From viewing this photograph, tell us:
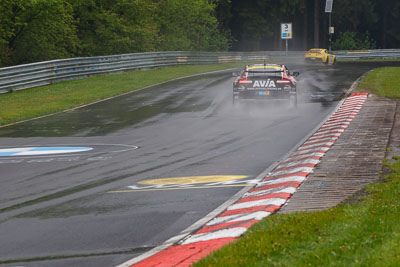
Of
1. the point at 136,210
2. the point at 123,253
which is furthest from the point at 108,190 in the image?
the point at 123,253

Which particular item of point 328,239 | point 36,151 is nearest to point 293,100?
point 36,151

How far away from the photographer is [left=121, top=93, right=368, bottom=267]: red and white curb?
648cm

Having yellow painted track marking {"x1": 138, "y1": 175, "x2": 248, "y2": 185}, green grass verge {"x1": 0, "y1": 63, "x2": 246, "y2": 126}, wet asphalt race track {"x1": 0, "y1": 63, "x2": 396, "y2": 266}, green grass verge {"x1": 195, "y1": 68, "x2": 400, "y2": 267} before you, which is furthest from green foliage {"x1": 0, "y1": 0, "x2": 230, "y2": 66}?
green grass verge {"x1": 195, "y1": 68, "x2": 400, "y2": 267}

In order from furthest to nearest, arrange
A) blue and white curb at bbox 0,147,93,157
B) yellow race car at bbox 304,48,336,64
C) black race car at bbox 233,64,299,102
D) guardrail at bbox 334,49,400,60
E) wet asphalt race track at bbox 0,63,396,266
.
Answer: guardrail at bbox 334,49,400,60 → yellow race car at bbox 304,48,336,64 → black race car at bbox 233,64,299,102 → blue and white curb at bbox 0,147,93,157 → wet asphalt race track at bbox 0,63,396,266

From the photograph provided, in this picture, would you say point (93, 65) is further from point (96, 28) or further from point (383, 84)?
point (96, 28)

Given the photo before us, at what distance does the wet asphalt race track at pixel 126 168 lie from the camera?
297 inches

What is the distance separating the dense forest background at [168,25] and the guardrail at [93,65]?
517 cm

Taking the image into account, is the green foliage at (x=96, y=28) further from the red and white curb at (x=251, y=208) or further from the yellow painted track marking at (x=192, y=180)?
the yellow painted track marking at (x=192, y=180)

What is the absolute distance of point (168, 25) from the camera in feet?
199

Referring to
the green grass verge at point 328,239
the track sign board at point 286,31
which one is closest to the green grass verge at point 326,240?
the green grass verge at point 328,239

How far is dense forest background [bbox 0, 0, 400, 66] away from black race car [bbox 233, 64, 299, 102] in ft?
73.4

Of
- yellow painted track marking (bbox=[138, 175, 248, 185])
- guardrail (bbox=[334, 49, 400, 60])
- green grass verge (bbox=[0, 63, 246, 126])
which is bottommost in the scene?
guardrail (bbox=[334, 49, 400, 60])

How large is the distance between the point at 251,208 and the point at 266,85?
46.0 ft

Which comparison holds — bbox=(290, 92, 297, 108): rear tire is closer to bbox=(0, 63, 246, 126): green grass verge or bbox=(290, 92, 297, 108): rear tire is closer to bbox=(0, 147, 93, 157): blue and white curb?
bbox=(0, 63, 246, 126): green grass verge
